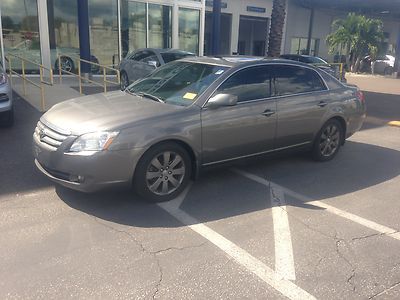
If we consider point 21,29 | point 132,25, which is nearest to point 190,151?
point 21,29

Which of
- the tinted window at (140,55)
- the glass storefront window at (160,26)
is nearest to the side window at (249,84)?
the tinted window at (140,55)

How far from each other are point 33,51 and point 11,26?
113 centimetres

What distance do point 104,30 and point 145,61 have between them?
5.73 meters

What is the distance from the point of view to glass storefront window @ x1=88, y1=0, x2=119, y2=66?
17141 mm

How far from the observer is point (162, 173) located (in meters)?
4.56

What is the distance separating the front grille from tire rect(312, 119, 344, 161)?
3756 mm

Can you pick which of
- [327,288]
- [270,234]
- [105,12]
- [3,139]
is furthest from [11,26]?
[327,288]

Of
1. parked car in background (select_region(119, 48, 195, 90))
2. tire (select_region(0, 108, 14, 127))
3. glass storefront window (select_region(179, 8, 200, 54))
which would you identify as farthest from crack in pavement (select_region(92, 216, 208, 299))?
glass storefront window (select_region(179, 8, 200, 54))

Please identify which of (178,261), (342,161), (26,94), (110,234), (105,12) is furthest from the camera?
(105,12)

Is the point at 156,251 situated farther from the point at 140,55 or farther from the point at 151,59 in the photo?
the point at 140,55

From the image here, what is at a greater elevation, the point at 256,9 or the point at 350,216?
the point at 256,9

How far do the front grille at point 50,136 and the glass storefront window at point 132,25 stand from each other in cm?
1433

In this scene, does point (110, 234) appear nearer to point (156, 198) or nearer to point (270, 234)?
point (156, 198)

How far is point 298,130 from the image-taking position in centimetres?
579
